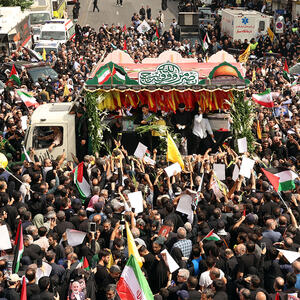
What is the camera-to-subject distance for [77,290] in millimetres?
8055

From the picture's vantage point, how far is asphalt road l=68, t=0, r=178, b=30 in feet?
150

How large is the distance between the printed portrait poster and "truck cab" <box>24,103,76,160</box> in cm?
642

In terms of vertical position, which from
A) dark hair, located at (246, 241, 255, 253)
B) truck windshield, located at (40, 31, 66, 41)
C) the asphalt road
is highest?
dark hair, located at (246, 241, 255, 253)

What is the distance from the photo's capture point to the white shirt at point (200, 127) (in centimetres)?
1497

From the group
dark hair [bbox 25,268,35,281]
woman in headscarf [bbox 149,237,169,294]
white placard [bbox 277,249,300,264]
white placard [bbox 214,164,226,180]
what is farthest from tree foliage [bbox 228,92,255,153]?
dark hair [bbox 25,268,35,281]

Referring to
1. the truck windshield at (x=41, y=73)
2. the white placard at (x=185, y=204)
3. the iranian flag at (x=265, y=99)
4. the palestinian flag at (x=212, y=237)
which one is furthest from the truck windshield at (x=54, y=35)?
the palestinian flag at (x=212, y=237)

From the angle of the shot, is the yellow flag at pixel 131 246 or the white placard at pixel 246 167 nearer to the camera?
the yellow flag at pixel 131 246

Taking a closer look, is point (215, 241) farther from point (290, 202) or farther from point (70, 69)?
point (70, 69)

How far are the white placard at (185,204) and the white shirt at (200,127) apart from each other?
184 inches

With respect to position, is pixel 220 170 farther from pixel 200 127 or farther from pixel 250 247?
pixel 250 247

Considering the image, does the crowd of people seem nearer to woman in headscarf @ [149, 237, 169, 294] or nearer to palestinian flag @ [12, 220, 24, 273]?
woman in headscarf @ [149, 237, 169, 294]

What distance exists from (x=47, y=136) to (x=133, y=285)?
24.9 feet

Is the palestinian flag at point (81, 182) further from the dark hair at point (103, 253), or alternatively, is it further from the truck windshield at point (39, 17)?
the truck windshield at point (39, 17)

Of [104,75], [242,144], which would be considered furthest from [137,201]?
[104,75]
